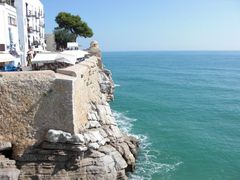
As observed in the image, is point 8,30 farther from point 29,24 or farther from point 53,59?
point 29,24

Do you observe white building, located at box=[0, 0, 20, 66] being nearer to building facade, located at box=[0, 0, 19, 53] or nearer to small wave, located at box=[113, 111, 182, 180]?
building facade, located at box=[0, 0, 19, 53]

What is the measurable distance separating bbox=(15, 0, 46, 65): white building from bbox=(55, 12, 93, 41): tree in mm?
7799

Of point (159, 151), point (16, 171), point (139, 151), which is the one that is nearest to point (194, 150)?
point (159, 151)

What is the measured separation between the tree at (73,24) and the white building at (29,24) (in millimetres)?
7799

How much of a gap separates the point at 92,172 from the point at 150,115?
19.4 meters

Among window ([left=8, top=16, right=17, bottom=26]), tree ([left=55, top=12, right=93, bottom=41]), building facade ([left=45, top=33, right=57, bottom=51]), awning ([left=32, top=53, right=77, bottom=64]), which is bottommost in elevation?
awning ([left=32, top=53, right=77, bottom=64])

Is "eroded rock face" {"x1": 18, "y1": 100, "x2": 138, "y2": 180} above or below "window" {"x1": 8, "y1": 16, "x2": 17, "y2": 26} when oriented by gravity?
below

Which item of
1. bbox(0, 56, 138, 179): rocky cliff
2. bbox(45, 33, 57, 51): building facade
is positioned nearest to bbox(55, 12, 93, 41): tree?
bbox(45, 33, 57, 51): building facade

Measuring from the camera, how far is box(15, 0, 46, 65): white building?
34.1 m

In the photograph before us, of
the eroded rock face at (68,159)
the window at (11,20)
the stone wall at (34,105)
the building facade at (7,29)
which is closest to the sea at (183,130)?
the eroded rock face at (68,159)

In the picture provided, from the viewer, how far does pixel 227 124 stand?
105 ft

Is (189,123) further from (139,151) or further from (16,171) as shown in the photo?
(16,171)

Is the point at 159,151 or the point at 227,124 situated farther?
the point at 227,124

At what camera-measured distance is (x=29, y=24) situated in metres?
37.9
